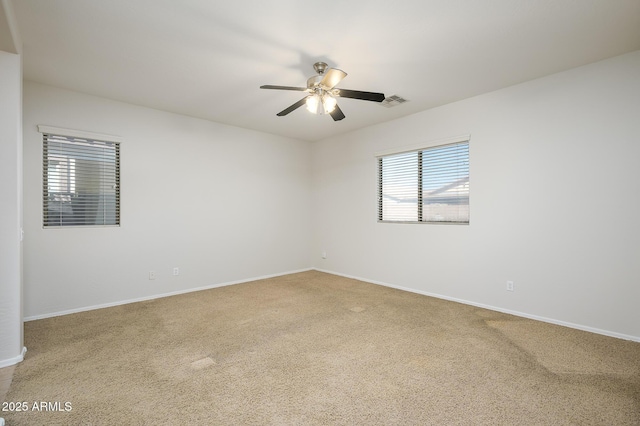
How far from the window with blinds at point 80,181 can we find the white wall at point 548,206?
4242mm

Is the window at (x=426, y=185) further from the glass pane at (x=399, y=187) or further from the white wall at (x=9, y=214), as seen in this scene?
the white wall at (x=9, y=214)

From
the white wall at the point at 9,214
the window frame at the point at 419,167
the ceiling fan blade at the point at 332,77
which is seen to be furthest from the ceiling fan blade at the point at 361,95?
the white wall at the point at 9,214

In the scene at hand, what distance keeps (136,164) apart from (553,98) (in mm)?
5302

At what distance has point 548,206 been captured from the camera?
329 cm

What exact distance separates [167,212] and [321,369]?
3373 mm

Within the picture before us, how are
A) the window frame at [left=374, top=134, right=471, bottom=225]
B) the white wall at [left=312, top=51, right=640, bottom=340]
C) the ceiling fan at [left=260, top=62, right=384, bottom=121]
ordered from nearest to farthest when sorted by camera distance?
the ceiling fan at [left=260, top=62, right=384, bottom=121]
the white wall at [left=312, top=51, right=640, bottom=340]
the window frame at [left=374, top=134, right=471, bottom=225]

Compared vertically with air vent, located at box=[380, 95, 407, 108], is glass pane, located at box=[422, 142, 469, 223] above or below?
below

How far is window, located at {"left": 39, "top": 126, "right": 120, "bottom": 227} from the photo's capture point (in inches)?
141

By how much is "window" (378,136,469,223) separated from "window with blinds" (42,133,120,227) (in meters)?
4.04

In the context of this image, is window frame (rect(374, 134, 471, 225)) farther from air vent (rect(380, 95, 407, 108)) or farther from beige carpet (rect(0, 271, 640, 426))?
beige carpet (rect(0, 271, 640, 426))

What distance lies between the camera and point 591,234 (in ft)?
9.95

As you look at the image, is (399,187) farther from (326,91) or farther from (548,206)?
(326,91)

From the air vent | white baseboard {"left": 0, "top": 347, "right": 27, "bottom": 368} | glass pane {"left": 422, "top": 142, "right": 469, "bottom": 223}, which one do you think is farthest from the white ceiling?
white baseboard {"left": 0, "top": 347, "right": 27, "bottom": 368}

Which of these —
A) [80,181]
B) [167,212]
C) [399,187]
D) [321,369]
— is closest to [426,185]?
[399,187]
